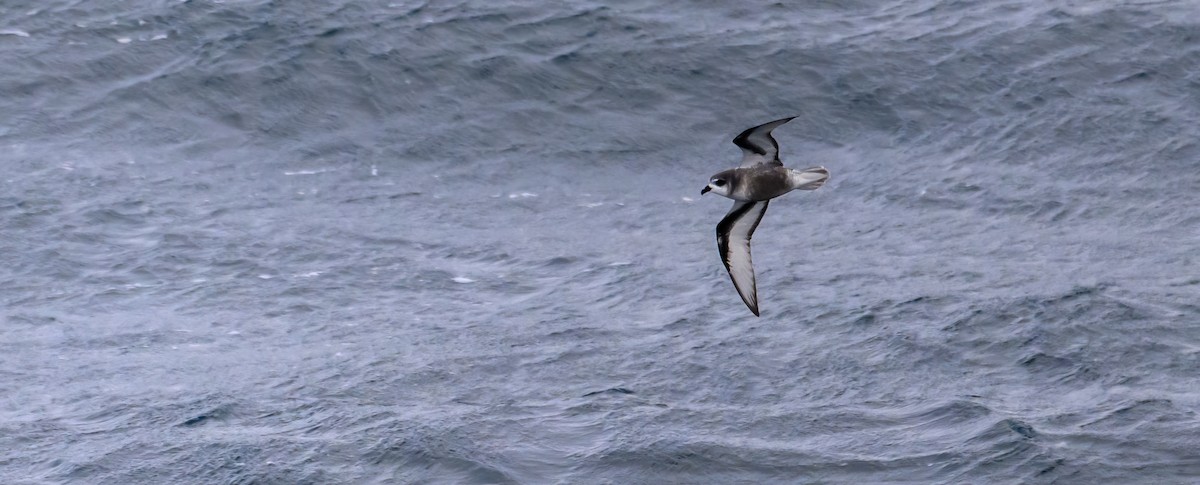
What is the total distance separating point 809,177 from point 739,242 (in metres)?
1.38

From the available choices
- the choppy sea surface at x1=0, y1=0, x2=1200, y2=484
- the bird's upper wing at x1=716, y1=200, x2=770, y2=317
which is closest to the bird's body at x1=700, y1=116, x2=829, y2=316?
the bird's upper wing at x1=716, y1=200, x2=770, y2=317

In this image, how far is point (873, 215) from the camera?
22.0 m

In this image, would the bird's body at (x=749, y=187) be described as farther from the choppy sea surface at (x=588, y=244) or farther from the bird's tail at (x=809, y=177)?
the choppy sea surface at (x=588, y=244)


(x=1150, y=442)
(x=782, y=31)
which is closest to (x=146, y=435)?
(x=1150, y=442)

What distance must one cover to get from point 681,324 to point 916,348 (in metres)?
2.68

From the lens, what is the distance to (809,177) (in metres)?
15.0

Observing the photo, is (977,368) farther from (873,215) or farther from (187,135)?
(187,135)

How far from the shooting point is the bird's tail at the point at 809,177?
1488cm

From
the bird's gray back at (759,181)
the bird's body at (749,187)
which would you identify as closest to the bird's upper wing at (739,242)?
the bird's body at (749,187)

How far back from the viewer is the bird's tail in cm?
1488

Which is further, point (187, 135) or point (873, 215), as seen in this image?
point (187, 135)

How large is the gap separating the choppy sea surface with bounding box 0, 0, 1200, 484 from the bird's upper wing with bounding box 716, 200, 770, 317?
165cm

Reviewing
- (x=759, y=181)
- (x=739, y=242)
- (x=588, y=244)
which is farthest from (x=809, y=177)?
(x=588, y=244)

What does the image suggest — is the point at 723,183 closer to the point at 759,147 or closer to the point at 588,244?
the point at 759,147
